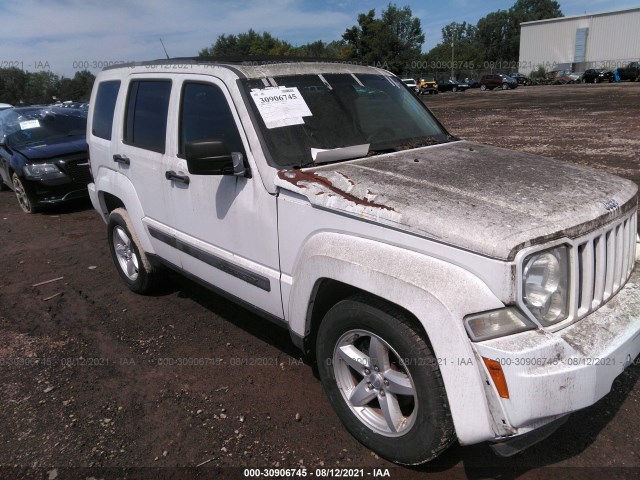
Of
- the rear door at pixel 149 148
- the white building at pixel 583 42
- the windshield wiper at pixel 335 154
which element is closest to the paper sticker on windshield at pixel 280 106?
the windshield wiper at pixel 335 154

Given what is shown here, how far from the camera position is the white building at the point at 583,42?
6200cm

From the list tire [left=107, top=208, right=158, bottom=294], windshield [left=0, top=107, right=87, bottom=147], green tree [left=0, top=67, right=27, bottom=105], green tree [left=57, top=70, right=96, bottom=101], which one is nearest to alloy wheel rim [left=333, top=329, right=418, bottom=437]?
tire [left=107, top=208, right=158, bottom=294]

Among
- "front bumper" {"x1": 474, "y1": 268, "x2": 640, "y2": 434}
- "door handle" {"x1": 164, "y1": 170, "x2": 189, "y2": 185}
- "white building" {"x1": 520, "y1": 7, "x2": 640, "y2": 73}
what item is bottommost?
"front bumper" {"x1": 474, "y1": 268, "x2": 640, "y2": 434}

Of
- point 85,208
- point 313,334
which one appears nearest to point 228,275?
point 313,334

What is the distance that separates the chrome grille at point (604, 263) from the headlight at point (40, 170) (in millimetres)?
8067

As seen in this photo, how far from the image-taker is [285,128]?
3020 mm

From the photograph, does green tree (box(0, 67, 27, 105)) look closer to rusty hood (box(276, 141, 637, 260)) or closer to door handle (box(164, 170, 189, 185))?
door handle (box(164, 170, 189, 185))

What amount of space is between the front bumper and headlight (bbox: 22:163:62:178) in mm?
7999

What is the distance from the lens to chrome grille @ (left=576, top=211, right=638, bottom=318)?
220cm

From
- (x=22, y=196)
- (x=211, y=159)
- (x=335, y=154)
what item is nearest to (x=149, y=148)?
(x=211, y=159)

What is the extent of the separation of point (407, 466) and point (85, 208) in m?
8.03

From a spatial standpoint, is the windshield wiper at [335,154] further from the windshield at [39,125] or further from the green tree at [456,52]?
the green tree at [456,52]

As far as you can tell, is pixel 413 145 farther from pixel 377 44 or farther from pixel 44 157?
pixel 377 44

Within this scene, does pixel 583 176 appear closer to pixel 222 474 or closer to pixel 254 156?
pixel 254 156
